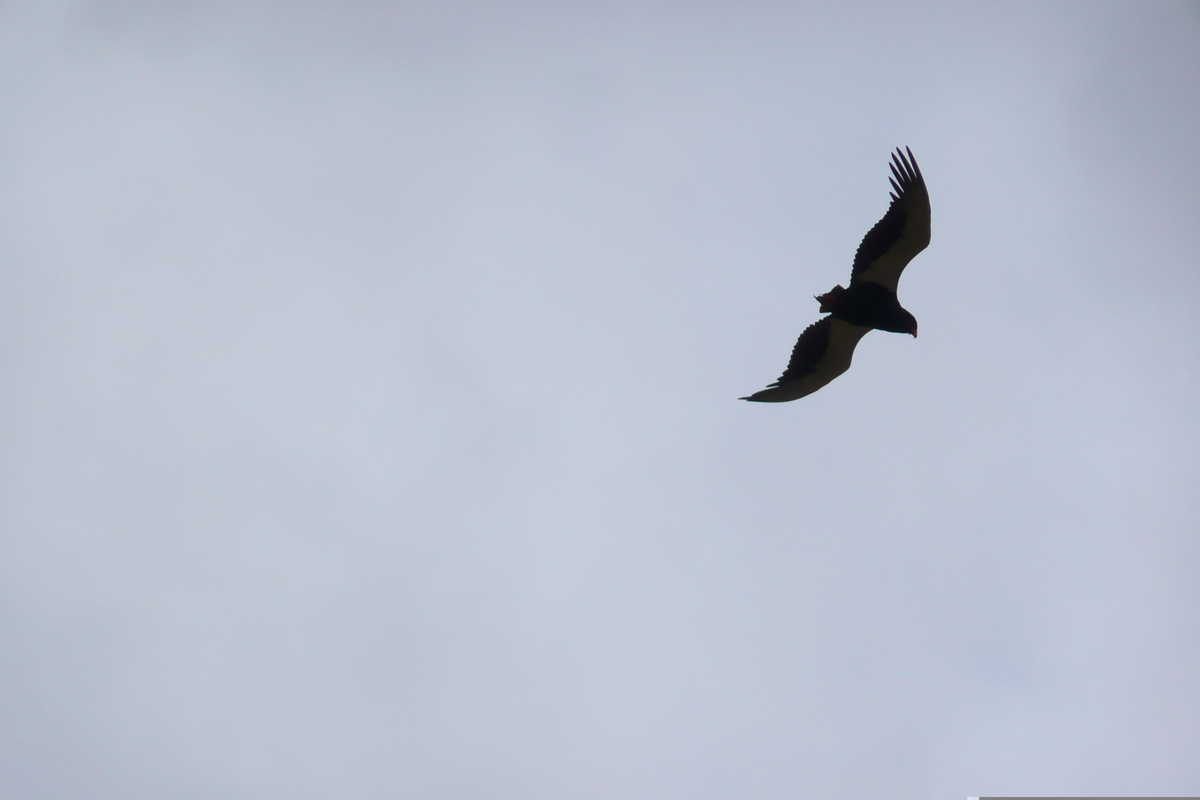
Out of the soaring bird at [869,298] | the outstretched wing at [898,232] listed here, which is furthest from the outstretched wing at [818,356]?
the outstretched wing at [898,232]

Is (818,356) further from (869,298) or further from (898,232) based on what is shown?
(898,232)

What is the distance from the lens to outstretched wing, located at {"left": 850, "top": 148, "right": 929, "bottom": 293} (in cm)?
1290

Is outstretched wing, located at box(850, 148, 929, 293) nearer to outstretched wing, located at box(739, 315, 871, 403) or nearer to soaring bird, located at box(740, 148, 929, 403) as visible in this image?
A: soaring bird, located at box(740, 148, 929, 403)

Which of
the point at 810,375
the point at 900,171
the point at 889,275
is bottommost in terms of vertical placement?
the point at 810,375

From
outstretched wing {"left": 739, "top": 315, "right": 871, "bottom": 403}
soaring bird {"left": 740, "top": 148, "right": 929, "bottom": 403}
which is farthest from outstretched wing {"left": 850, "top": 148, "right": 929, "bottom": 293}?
outstretched wing {"left": 739, "top": 315, "right": 871, "bottom": 403}

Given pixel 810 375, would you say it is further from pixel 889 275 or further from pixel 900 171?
pixel 900 171

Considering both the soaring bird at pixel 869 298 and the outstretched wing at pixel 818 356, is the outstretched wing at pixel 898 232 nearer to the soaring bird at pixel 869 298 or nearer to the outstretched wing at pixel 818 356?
the soaring bird at pixel 869 298

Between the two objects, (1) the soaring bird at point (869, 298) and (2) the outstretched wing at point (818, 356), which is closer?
(1) the soaring bird at point (869, 298)

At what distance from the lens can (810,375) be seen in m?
14.0

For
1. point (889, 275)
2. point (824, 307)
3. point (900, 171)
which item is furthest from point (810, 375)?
point (900, 171)

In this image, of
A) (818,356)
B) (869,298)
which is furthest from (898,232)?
(818,356)

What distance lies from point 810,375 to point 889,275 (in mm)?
2265

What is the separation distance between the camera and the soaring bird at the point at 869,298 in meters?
13.0

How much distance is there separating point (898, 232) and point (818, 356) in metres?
2.52
